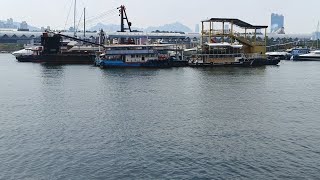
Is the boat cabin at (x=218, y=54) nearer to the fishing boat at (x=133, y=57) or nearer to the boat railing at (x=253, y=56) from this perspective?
the boat railing at (x=253, y=56)

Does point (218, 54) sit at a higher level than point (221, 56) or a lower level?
higher

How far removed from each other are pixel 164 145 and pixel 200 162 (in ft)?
8.85

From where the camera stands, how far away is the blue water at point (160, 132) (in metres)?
15.8

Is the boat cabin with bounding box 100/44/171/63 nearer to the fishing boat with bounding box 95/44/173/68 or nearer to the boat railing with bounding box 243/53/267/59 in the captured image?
the fishing boat with bounding box 95/44/173/68

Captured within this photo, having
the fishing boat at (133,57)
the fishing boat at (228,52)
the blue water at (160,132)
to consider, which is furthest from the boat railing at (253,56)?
the blue water at (160,132)

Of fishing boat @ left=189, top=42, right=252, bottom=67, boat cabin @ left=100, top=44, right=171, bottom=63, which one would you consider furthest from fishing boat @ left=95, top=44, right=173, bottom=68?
fishing boat @ left=189, top=42, right=252, bottom=67

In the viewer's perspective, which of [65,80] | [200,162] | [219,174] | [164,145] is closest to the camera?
[219,174]

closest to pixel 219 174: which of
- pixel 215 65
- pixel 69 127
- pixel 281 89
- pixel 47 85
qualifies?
pixel 69 127

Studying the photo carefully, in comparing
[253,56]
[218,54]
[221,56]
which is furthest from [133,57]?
[253,56]

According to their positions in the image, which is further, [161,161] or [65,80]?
[65,80]

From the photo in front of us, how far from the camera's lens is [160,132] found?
2120 cm

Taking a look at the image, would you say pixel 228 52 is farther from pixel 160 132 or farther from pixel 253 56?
pixel 160 132

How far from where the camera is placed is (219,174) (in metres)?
15.2

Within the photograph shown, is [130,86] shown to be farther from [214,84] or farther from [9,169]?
[9,169]
